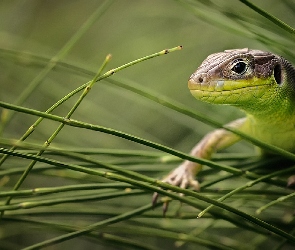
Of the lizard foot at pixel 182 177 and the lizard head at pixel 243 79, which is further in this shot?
the lizard foot at pixel 182 177

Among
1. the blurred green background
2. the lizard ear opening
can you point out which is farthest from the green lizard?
the blurred green background

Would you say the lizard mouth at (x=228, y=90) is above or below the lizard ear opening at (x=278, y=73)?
below

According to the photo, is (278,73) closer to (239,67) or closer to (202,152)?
(239,67)

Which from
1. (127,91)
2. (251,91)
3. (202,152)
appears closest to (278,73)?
(251,91)

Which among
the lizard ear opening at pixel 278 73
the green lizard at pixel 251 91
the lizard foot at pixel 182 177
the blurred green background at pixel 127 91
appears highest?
the blurred green background at pixel 127 91

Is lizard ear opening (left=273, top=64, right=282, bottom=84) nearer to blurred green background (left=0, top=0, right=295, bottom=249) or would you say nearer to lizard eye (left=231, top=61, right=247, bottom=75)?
lizard eye (left=231, top=61, right=247, bottom=75)

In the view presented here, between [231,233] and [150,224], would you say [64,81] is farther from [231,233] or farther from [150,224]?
[150,224]

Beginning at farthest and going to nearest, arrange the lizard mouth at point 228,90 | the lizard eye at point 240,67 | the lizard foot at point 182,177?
1. the lizard foot at point 182,177
2. the lizard eye at point 240,67
3. the lizard mouth at point 228,90

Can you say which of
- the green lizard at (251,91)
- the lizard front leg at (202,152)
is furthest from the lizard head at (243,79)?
the lizard front leg at (202,152)

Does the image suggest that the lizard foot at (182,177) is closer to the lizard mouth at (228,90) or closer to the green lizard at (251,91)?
the green lizard at (251,91)
